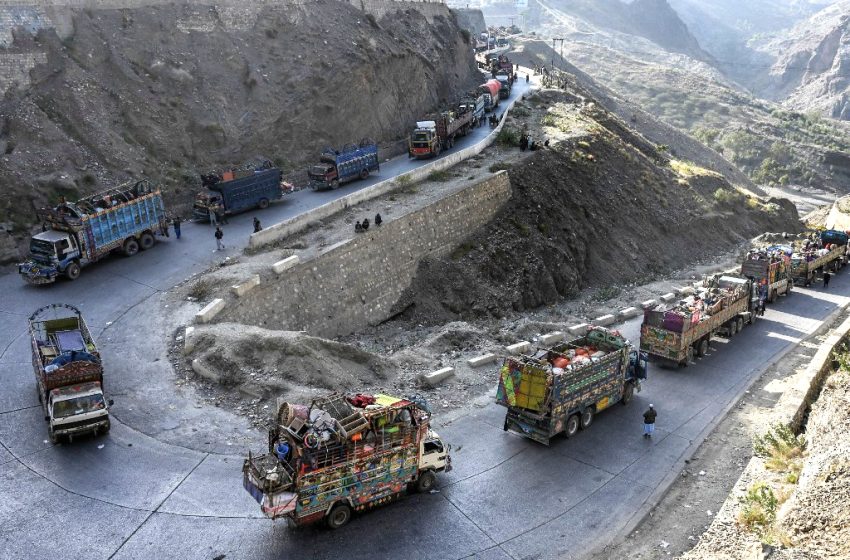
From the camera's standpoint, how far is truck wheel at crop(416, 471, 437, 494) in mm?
15656

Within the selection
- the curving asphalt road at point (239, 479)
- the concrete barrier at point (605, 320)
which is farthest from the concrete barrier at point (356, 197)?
the concrete barrier at point (605, 320)

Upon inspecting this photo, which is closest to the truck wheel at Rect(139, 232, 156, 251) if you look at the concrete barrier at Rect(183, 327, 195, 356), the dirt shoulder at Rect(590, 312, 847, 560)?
the concrete barrier at Rect(183, 327, 195, 356)

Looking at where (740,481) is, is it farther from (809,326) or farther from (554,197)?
(554,197)

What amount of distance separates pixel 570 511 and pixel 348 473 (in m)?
4.96

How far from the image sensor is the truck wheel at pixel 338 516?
1427 cm

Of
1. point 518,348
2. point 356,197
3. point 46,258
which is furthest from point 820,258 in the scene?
point 46,258

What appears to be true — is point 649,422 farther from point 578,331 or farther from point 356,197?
point 356,197

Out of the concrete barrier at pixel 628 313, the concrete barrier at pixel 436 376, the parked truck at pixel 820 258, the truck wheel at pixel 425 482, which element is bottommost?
the parked truck at pixel 820 258

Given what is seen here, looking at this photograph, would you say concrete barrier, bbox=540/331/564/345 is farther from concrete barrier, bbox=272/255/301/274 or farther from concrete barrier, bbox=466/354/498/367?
concrete barrier, bbox=272/255/301/274

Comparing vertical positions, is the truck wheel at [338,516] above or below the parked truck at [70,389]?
below

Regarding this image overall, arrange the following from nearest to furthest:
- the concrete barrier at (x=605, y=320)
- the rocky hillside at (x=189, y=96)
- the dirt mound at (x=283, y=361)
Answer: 1. the dirt mound at (x=283, y=361)
2. the concrete barrier at (x=605, y=320)
3. the rocky hillside at (x=189, y=96)

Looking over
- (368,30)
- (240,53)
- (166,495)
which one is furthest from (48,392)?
(368,30)

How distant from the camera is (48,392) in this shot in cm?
1744

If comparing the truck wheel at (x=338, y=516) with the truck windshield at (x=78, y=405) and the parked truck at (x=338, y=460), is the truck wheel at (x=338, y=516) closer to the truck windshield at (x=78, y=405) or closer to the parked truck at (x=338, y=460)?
the parked truck at (x=338, y=460)
